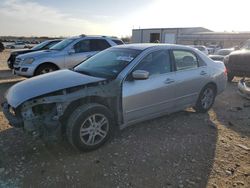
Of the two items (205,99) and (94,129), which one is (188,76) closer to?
(205,99)

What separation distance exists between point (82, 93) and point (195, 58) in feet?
9.57

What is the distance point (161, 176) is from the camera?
3.38 m

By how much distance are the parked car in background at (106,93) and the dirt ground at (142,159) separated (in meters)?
0.31

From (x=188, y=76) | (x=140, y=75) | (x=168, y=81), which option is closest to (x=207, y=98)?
(x=188, y=76)

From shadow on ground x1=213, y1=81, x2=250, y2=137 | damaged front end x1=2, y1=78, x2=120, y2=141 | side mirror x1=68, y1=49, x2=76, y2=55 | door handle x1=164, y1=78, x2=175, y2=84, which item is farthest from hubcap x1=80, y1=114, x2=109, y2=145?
side mirror x1=68, y1=49, x2=76, y2=55

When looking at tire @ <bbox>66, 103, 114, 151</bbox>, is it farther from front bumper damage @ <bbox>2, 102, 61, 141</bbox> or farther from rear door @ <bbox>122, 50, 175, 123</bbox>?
rear door @ <bbox>122, 50, 175, 123</bbox>

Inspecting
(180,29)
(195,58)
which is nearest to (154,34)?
(180,29)

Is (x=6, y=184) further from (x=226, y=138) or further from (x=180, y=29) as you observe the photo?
(x=180, y=29)

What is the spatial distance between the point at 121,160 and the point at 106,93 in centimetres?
104

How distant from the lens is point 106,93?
13.1 ft

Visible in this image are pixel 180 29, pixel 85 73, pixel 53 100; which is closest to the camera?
pixel 53 100

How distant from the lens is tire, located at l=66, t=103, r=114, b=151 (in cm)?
368

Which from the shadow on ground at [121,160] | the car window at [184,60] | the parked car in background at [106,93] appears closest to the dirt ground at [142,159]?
the shadow on ground at [121,160]

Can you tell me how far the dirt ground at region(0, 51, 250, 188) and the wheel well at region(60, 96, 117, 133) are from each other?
523 mm
